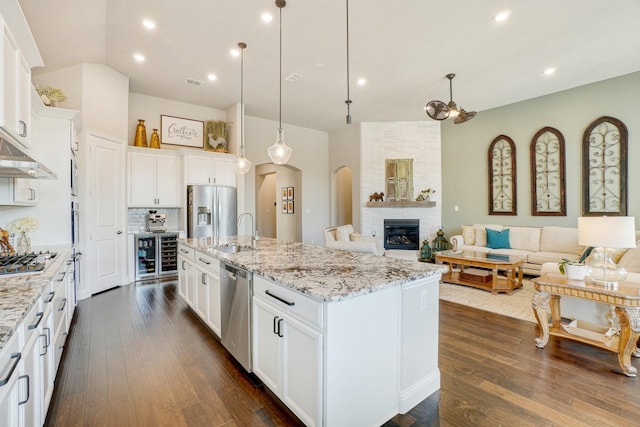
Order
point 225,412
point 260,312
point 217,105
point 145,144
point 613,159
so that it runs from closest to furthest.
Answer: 1. point 225,412
2. point 260,312
3. point 613,159
4. point 145,144
5. point 217,105

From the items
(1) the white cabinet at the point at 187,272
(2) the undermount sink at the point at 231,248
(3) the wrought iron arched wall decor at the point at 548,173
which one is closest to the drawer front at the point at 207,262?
(2) the undermount sink at the point at 231,248

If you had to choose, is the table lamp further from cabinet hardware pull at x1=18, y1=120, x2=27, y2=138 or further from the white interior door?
the white interior door

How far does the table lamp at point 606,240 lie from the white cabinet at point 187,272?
3887 mm

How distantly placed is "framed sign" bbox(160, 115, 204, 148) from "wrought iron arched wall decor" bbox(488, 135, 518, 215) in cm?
614

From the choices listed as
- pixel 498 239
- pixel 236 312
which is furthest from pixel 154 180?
pixel 498 239

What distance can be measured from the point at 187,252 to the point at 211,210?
82.6 inches

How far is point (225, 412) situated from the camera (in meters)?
1.83

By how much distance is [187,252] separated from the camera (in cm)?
352

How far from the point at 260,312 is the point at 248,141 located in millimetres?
5461

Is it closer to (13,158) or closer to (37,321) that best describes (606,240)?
(37,321)

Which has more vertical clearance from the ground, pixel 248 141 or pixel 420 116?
pixel 420 116

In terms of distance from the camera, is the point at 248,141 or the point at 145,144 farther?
the point at 248,141

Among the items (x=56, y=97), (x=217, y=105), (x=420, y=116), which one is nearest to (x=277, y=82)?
(x=217, y=105)

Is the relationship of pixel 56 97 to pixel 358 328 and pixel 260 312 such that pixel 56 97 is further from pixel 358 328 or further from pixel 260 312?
pixel 358 328
